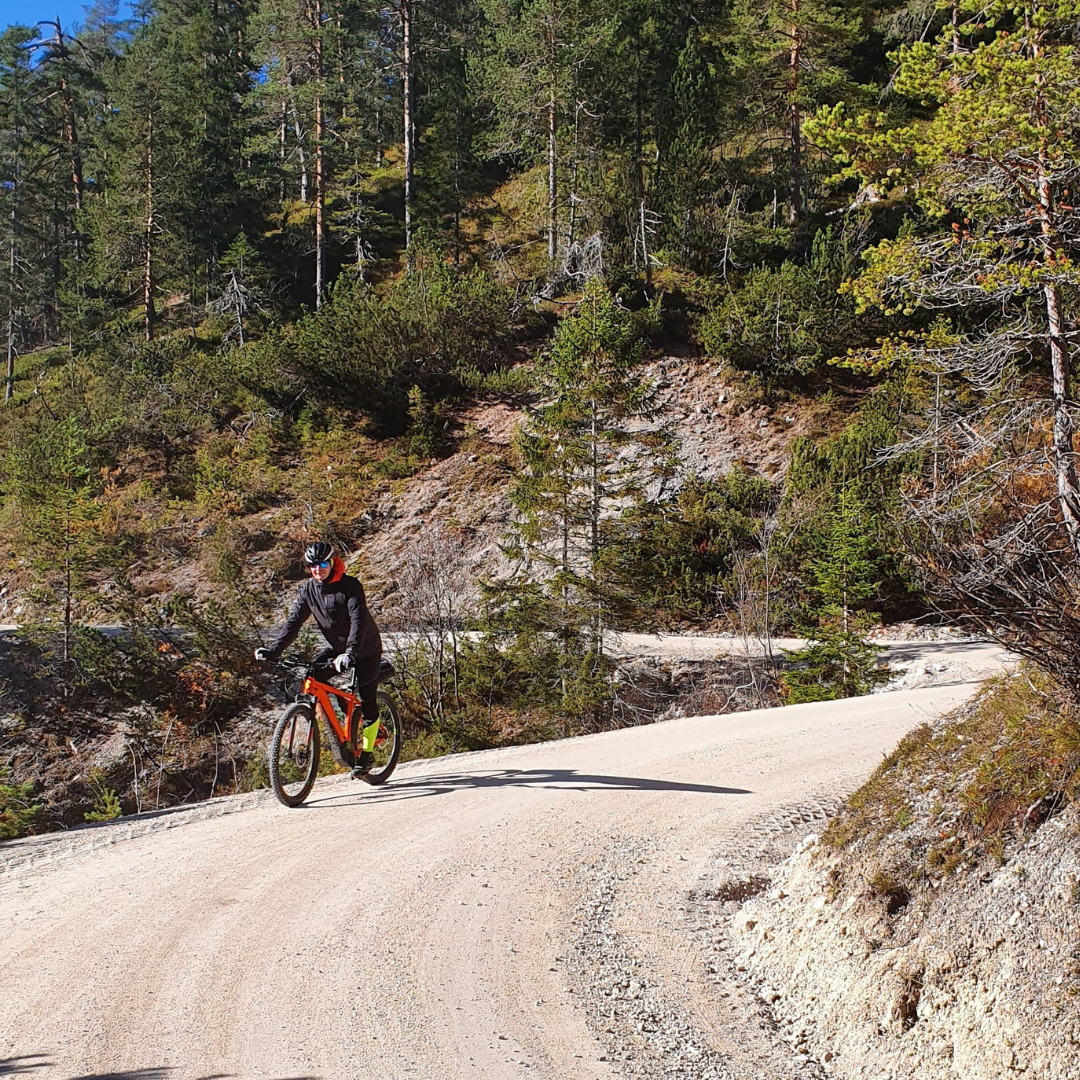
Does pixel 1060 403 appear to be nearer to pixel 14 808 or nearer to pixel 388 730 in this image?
pixel 388 730

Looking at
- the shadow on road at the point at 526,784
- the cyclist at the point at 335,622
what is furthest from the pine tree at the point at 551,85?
the cyclist at the point at 335,622

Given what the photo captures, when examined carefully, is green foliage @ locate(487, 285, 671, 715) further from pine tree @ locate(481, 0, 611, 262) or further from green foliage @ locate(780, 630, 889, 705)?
pine tree @ locate(481, 0, 611, 262)

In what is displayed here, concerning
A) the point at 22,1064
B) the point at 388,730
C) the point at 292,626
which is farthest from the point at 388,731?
the point at 22,1064

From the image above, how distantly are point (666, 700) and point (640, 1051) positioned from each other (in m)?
13.4

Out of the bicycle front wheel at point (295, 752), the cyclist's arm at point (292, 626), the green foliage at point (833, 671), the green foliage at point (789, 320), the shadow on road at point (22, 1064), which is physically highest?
the green foliage at point (789, 320)

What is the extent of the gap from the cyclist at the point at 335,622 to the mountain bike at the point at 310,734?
0.45 ft

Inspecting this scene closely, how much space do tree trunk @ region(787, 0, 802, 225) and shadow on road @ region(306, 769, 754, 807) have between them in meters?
25.9

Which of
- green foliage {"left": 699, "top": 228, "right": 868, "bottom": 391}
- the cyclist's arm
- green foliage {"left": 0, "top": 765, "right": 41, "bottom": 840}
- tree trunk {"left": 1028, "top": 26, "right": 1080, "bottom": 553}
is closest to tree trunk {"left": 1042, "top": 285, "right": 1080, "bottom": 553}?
tree trunk {"left": 1028, "top": 26, "right": 1080, "bottom": 553}

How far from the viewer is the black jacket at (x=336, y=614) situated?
269 inches

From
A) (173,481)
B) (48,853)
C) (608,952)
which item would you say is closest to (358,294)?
(173,481)

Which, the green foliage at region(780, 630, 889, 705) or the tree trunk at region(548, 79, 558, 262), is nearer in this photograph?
the green foliage at region(780, 630, 889, 705)

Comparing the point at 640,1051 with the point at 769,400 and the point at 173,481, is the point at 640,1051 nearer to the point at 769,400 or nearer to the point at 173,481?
the point at 769,400

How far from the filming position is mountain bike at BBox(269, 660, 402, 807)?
22.4 ft

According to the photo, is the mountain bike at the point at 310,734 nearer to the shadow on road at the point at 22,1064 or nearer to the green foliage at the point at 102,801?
the shadow on road at the point at 22,1064
